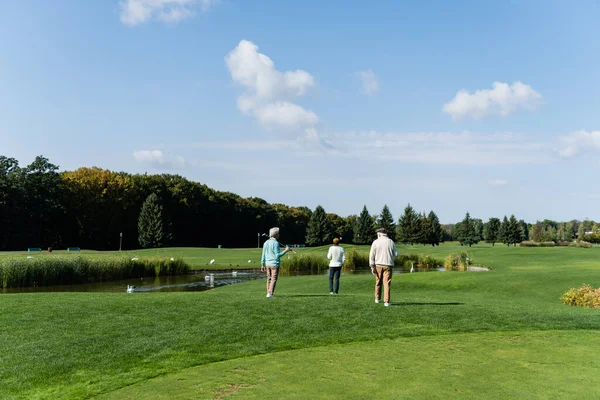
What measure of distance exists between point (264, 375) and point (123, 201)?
248ft

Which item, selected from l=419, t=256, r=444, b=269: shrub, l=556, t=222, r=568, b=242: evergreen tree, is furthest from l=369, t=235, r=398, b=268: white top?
l=556, t=222, r=568, b=242: evergreen tree

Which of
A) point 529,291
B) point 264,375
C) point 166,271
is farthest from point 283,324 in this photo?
point 166,271

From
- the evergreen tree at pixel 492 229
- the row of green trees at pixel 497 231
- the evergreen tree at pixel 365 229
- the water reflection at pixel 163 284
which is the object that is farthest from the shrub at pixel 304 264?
the evergreen tree at pixel 492 229

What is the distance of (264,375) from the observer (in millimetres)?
7543

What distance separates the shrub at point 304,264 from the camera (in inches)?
1634

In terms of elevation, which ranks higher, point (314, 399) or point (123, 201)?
point (123, 201)

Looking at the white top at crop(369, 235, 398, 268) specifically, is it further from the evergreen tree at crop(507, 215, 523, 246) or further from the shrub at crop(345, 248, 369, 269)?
the evergreen tree at crop(507, 215, 523, 246)

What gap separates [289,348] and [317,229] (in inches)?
3612

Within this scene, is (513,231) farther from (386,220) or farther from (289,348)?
(289,348)

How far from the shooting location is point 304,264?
1658 inches

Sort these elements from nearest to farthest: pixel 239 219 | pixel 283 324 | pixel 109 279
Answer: pixel 283 324 < pixel 109 279 < pixel 239 219

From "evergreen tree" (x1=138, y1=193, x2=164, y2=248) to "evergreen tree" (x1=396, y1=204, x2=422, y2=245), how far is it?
50797 millimetres

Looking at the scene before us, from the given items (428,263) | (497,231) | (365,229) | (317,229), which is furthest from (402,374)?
(497,231)

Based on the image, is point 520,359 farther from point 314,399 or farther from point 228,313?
point 228,313
